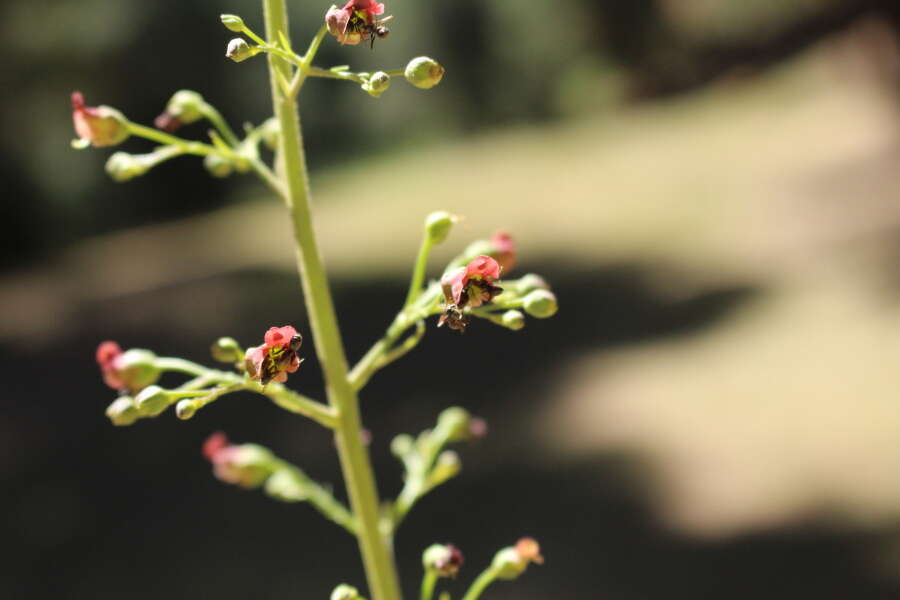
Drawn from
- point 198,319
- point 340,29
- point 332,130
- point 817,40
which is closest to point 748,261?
point 817,40

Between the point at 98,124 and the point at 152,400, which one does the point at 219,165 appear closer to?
the point at 98,124

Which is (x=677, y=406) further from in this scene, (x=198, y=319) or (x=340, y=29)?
(x=340, y=29)

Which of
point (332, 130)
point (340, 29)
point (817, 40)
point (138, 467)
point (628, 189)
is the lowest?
point (138, 467)

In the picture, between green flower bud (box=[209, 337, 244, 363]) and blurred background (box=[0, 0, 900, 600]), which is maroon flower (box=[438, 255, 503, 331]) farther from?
blurred background (box=[0, 0, 900, 600])

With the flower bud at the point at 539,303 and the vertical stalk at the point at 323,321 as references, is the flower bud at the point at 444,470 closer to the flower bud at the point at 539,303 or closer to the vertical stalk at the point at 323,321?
the vertical stalk at the point at 323,321

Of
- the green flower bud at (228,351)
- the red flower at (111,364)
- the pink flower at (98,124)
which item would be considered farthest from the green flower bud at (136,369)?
the pink flower at (98,124)

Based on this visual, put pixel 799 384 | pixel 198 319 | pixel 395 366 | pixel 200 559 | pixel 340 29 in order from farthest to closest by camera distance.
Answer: pixel 198 319 → pixel 395 366 → pixel 799 384 → pixel 200 559 → pixel 340 29
